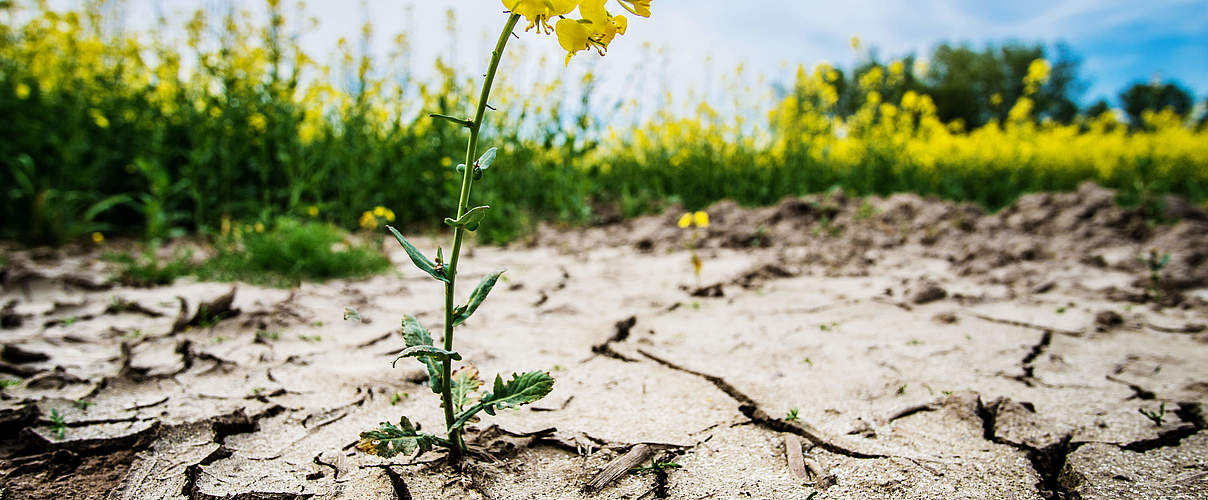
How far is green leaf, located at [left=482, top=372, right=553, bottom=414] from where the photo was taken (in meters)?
1.05

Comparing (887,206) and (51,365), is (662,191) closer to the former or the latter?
(887,206)

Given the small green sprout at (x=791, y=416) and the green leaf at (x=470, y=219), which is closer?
the green leaf at (x=470, y=219)

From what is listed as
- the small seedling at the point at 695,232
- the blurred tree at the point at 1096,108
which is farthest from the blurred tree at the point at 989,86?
the small seedling at the point at 695,232

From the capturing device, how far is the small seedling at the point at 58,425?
1263 millimetres

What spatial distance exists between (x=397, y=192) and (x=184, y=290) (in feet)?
6.48

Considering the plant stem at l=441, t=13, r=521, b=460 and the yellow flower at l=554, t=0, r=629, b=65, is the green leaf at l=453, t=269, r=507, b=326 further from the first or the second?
the yellow flower at l=554, t=0, r=629, b=65

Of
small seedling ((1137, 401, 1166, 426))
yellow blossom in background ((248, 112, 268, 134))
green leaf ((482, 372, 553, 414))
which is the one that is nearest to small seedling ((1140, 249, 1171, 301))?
small seedling ((1137, 401, 1166, 426))

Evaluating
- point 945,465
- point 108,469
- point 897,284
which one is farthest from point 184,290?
point 897,284

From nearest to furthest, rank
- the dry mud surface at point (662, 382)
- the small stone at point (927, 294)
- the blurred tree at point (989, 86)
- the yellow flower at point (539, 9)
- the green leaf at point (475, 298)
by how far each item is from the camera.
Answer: the yellow flower at point (539, 9) < the green leaf at point (475, 298) < the dry mud surface at point (662, 382) < the small stone at point (927, 294) < the blurred tree at point (989, 86)

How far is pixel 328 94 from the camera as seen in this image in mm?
4578

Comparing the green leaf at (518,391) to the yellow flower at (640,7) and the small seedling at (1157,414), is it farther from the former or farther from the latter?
the small seedling at (1157,414)

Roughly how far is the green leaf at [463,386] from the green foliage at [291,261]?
1882mm

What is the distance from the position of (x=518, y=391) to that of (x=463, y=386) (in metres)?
0.16

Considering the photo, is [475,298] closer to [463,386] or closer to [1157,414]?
[463,386]
